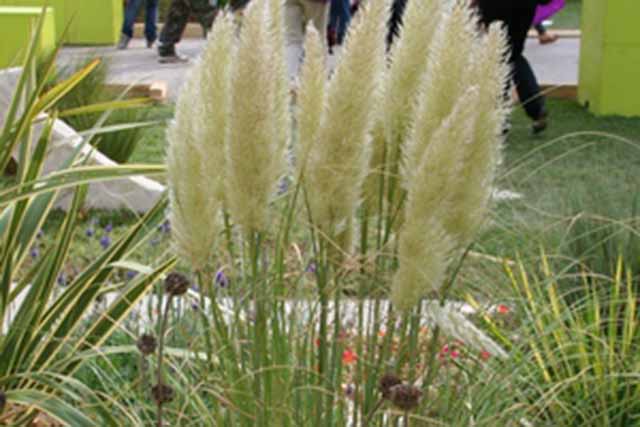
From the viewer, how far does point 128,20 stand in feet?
48.7

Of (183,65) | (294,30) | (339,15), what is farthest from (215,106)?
(339,15)

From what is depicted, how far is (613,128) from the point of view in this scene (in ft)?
27.8

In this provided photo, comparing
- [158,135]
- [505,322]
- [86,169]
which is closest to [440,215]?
[86,169]

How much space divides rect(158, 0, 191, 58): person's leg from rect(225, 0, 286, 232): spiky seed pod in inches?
426

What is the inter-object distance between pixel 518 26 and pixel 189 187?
5.96 m

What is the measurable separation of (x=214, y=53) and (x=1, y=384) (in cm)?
94

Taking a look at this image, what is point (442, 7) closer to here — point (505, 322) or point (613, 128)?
point (505, 322)

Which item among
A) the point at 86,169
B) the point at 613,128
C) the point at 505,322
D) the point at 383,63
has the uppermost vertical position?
the point at 383,63

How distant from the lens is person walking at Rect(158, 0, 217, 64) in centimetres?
1180

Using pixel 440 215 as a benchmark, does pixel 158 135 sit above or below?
below

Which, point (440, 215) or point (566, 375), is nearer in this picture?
point (440, 215)

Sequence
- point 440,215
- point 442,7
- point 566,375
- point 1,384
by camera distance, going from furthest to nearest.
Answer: point 566,375, point 1,384, point 442,7, point 440,215

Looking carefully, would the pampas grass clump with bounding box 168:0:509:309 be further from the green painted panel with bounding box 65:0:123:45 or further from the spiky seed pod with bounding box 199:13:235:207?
the green painted panel with bounding box 65:0:123:45

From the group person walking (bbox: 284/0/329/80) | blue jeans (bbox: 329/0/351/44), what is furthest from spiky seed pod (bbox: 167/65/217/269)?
blue jeans (bbox: 329/0/351/44)
